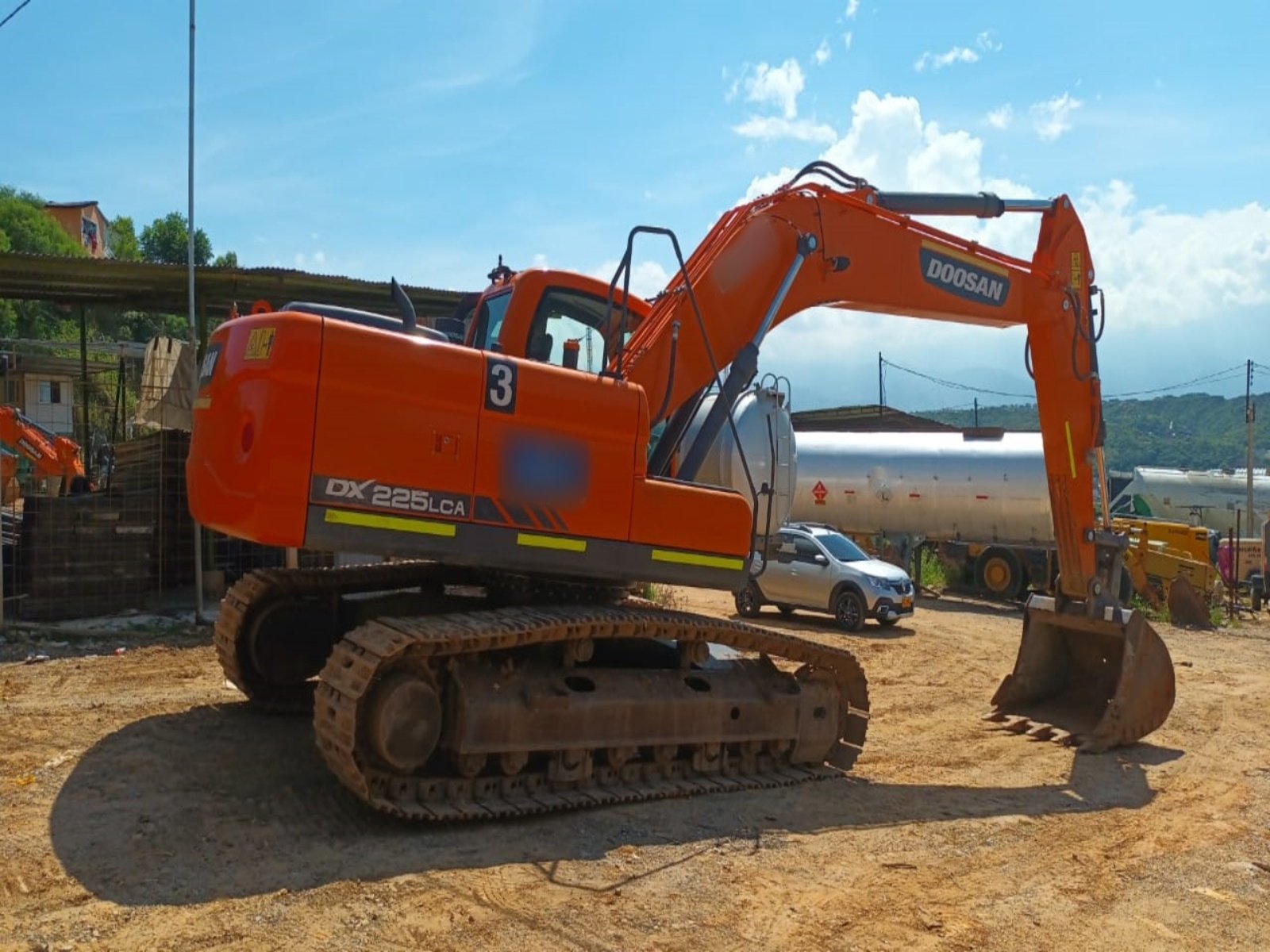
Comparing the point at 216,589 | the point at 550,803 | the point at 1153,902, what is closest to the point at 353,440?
the point at 550,803

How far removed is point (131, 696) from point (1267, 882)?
8078mm

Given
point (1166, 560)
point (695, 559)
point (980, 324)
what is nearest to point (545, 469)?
point (695, 559)

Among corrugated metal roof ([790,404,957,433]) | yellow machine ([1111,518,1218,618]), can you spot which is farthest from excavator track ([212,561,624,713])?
corrugated metal roof ([790,404,957,433])

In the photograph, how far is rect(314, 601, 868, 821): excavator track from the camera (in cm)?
589

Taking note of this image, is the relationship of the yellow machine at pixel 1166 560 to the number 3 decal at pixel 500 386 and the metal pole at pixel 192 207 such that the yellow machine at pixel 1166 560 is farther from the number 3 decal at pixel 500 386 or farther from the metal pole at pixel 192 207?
the number 3 decal at pixel 500 386

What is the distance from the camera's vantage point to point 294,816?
6066mm

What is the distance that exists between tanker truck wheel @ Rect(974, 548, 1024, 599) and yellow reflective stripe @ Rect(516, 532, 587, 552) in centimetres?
1886

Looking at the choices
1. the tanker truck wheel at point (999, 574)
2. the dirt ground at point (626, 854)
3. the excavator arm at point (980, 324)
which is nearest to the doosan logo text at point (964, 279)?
the excavator arm at point (980, 324)

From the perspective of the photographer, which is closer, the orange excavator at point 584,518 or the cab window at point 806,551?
the orange excavator at point 584,518

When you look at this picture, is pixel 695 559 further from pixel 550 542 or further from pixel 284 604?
pixel 284 604

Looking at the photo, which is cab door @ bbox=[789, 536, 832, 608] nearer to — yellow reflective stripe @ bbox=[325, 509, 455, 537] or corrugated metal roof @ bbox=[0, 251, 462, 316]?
corrugated metal roof @ bbox=[0, 251, 462, 316]

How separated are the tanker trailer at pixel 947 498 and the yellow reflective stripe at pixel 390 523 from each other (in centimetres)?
1810

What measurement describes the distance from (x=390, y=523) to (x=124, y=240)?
7576cm

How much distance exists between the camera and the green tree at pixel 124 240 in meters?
69.7
